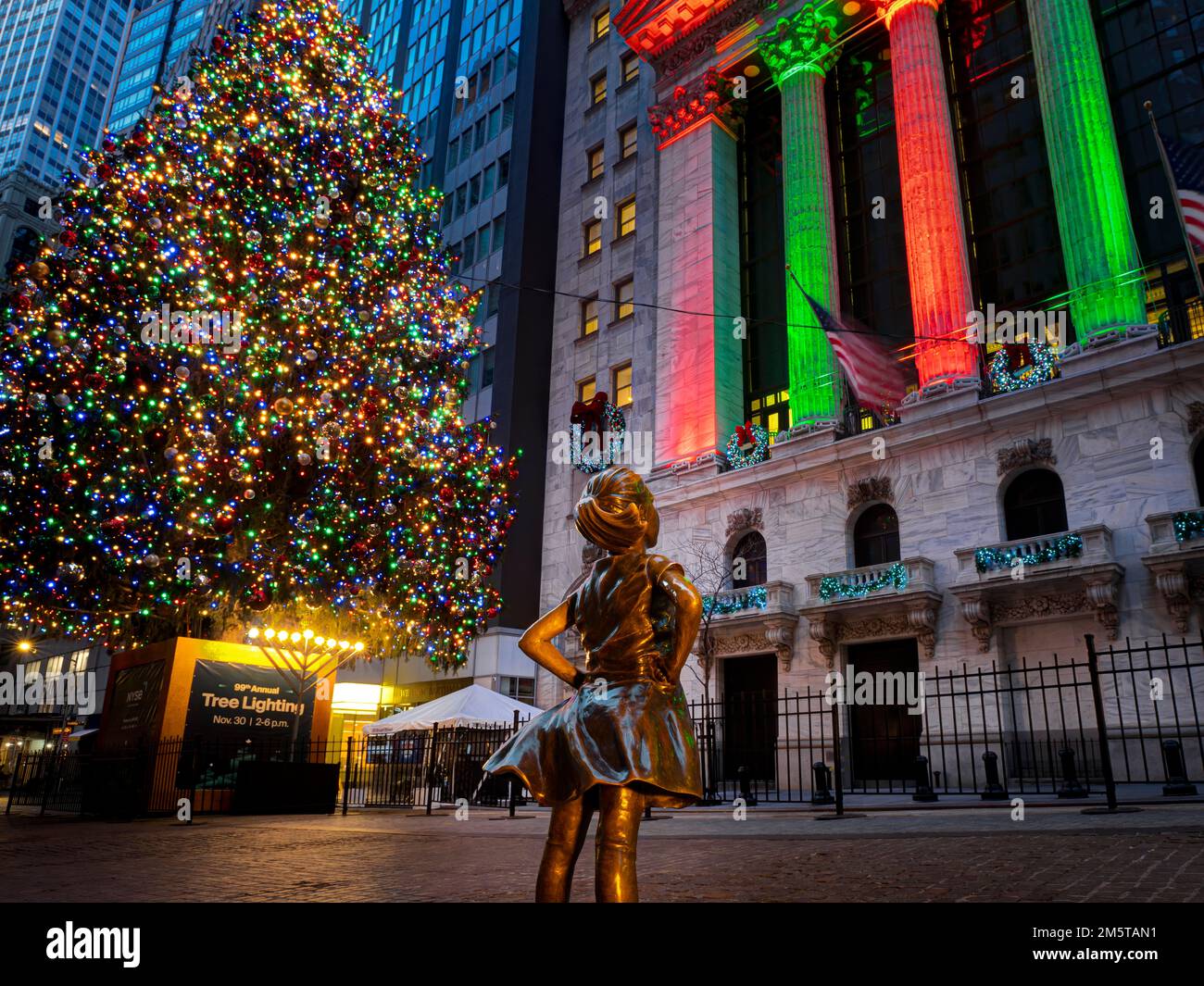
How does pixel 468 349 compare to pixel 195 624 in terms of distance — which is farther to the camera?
pixel 468 349

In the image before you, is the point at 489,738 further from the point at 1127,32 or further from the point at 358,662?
the point at 1127,32

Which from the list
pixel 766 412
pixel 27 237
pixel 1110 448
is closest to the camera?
pixel 1110 448

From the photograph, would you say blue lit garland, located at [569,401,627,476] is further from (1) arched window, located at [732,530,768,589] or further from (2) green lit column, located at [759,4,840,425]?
(2) green lit column, located at [759,4,840,425]

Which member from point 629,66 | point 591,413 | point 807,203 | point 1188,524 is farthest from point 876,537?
point 629,66

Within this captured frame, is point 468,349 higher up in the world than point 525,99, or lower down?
lower down

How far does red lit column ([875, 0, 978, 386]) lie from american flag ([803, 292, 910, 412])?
1.87m

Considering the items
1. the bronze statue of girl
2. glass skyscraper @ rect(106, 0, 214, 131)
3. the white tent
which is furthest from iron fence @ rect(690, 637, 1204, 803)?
glass skyscraper @ rect(106, 0, 214, 131)

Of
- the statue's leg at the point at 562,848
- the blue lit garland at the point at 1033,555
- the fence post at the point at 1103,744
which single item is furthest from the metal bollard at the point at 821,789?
the statue's leg at the point at 562,848

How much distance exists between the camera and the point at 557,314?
3775cm

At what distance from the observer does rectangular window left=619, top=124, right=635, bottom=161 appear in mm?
36531

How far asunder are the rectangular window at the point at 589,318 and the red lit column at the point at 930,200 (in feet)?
47.0
